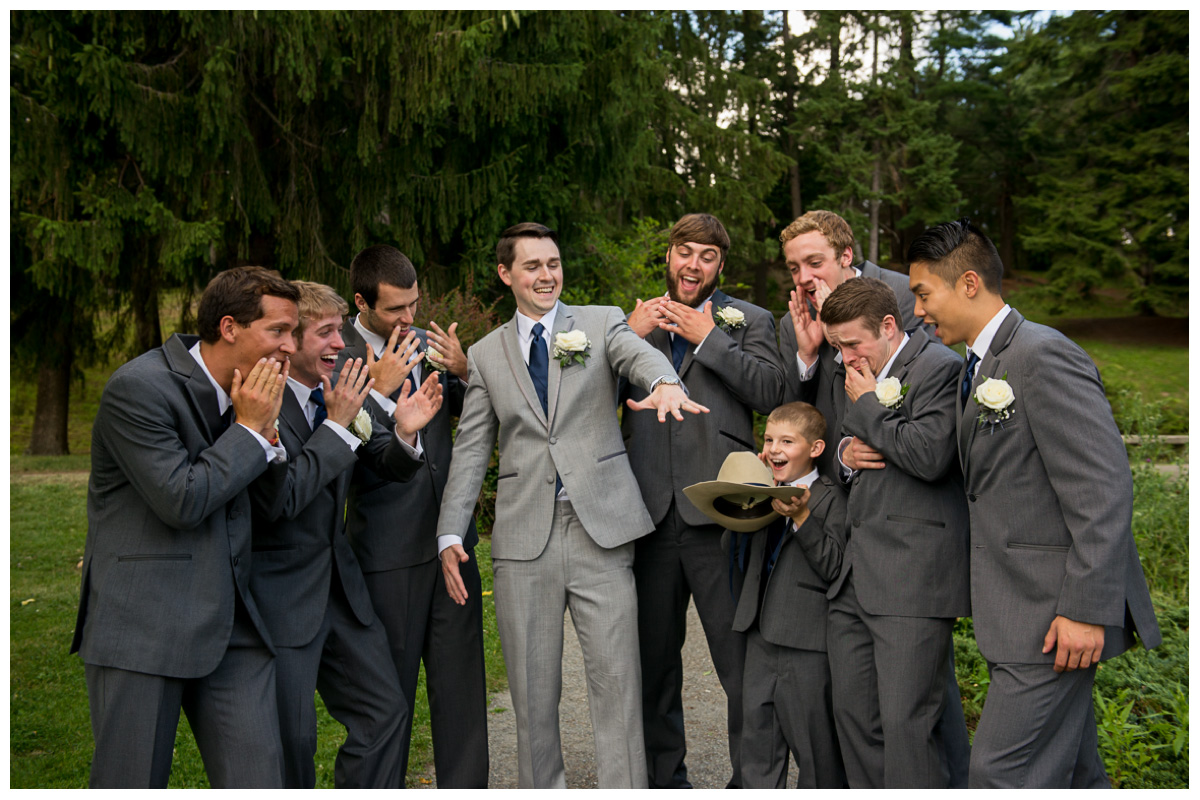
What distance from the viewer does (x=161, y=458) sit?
3.00 meters

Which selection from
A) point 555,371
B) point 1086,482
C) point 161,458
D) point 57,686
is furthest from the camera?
point 57,686

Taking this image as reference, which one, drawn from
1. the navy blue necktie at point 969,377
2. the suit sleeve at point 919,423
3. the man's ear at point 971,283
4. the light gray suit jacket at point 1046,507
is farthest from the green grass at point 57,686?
the man's ear at point 971,283

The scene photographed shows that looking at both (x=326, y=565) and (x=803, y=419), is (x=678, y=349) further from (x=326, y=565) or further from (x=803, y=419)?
(x=326, y=565)

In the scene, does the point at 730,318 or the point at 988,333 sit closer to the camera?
the point at 988,333

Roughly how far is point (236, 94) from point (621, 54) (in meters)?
4.70

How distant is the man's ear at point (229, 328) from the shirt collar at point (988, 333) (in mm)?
2546

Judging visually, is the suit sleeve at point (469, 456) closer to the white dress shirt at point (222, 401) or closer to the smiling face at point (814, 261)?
the white dress shirt at point (222, 401)

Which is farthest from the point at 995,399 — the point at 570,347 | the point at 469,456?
the point at 469,456

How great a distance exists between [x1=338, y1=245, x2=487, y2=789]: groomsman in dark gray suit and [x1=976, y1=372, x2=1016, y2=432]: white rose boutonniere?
2100mm

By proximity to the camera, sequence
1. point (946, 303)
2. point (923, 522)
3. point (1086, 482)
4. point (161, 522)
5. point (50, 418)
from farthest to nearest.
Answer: point (50, 418) → point (923, 522) → point (946, 303) → point (161, 522) → point (1086, 482)

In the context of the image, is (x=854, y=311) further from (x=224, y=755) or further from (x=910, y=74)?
(x=910, y=74)

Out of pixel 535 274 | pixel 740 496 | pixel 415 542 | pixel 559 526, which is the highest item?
pixel 535 274

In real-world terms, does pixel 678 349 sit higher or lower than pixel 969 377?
higher

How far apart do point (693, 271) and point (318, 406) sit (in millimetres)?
1765
